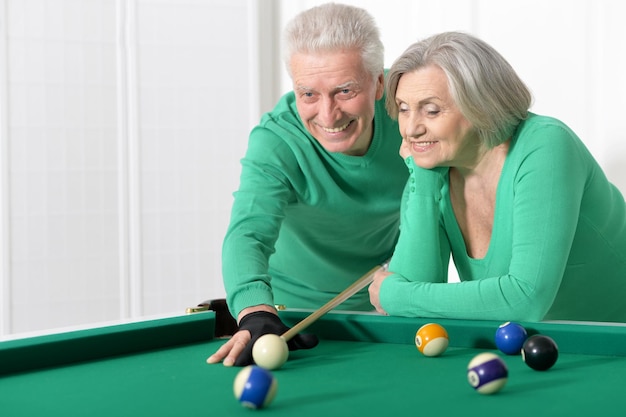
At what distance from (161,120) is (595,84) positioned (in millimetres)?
2531

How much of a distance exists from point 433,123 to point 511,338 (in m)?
0.64

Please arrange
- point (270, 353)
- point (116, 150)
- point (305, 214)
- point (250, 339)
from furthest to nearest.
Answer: point (116, 150)
point (305, 214)
point (250, 339)
point (270, 353)

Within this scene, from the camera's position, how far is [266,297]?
2115 mm

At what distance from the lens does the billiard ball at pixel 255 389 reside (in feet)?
4.27

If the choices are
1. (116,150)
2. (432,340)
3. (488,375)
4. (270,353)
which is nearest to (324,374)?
(270,353)

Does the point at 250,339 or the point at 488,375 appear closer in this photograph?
the point at 488,375

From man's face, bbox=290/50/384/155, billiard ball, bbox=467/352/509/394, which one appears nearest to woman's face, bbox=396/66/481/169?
man's face, bbox=290/50/384/155

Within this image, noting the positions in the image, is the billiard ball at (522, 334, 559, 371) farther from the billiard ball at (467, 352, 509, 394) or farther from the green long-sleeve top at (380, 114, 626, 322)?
the green long-sleeve top at (380, 114, 626, 322)

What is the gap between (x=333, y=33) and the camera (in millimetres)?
2320

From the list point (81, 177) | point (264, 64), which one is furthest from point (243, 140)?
point (81, 177)

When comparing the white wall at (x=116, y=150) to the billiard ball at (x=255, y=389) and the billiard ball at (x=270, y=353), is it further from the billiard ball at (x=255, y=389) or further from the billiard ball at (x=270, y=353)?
the billiard ball at (x=255, y=389)

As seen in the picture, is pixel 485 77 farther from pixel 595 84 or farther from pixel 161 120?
pixel 161 120

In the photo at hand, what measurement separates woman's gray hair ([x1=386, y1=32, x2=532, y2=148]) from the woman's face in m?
0.02

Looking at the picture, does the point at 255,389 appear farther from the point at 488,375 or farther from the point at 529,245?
the point at 529,245
